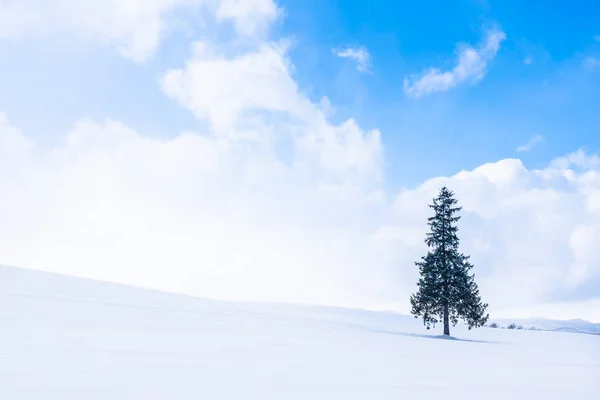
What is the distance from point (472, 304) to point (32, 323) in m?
27.6

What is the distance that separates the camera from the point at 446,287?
31.6m

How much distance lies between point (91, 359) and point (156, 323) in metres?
7.69

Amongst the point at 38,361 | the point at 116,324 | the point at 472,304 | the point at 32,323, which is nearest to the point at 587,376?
the point at 38,361

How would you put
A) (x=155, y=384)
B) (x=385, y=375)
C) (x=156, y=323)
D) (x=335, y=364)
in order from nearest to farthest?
1. (x=155, y=384)
2. (x=385, y=375)
3. (x=335, y=364)
4. (x=156, y=323)

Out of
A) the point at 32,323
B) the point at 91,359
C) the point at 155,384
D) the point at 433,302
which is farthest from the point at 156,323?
the point at 433,302

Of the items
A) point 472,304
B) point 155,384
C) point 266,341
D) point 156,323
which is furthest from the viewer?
point 472,304

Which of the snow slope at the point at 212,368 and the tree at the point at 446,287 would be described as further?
the tree at the point at 446,287

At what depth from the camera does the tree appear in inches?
1225

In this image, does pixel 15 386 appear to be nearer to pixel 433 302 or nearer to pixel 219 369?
pixel 219 369

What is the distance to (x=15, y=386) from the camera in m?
6.32

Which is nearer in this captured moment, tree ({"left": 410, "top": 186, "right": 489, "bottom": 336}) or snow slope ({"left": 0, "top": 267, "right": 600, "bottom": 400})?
snow slope ({"left": 0, "top": 267, "right": 600, "bottom": 400})

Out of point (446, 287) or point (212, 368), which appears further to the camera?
point (446, 287)

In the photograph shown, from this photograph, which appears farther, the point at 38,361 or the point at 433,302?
the point at 433,302

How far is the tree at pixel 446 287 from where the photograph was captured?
102 feet
